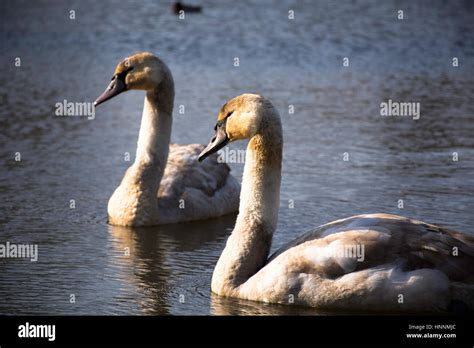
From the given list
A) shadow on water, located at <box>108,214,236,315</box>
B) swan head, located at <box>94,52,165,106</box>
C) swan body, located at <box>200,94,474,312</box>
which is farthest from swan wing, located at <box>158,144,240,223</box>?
swan body, located at <box>200,94,474,312</box>

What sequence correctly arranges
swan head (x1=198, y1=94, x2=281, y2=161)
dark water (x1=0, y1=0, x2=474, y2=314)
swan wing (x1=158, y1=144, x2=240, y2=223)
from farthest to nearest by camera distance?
swan wing (x1=158, y1=144, x2=240, y2=223) < dark water (x1=0, y1=0, x2=474, y2=314) < swan head (x1=198, y1=94, x2=281, y2=161)

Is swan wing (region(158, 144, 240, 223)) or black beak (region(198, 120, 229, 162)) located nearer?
black beak (region(198, 120, 229, 162))

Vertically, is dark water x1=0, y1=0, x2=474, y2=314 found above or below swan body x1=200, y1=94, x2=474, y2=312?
above

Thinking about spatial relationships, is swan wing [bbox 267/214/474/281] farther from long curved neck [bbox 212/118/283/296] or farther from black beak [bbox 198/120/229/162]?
black beak [bbox 198/120/229/162]

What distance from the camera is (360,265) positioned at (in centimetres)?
921

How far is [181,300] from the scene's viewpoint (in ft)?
32.6

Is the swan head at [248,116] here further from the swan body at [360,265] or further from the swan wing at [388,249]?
the swan wing at [388,249]

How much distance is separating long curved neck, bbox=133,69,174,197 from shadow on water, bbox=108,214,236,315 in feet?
1.85

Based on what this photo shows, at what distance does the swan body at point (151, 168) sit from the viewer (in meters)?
12.7

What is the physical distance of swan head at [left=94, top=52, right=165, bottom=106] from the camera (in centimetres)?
1270

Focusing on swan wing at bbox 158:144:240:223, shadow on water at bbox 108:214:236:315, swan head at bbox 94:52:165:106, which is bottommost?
shadow on water at bbox 108:214:236:315

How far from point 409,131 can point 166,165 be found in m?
4.98

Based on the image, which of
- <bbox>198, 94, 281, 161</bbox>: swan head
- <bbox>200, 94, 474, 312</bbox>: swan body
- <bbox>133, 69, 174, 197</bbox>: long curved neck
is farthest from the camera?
<bbox>133, 69, 174, 197</bbox>: long curved neck

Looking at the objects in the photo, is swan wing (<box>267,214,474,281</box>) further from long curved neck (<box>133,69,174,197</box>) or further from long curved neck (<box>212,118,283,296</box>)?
Result: long curved neck (<box>133,69,174,197</box>)
